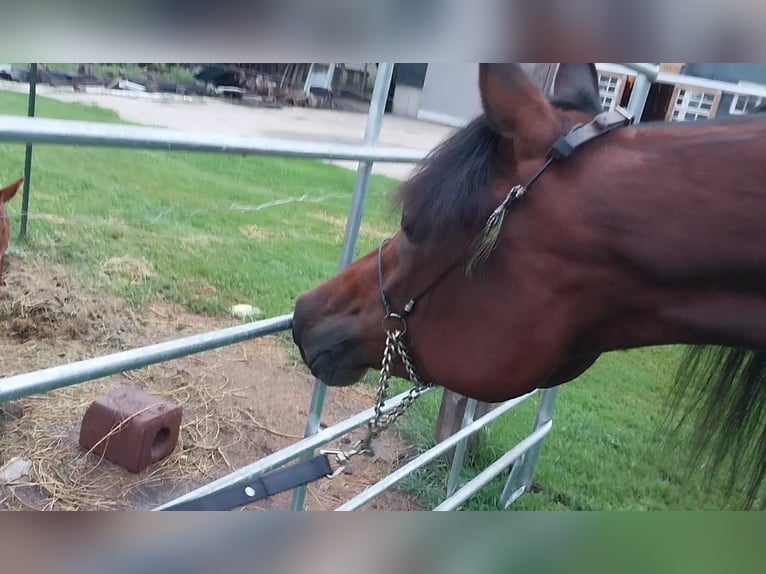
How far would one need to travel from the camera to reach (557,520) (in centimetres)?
133

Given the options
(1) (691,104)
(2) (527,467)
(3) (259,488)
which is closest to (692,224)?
(3) (259,488)

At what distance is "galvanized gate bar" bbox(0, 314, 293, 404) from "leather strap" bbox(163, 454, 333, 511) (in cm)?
29

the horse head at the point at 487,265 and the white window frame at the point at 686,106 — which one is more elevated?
the white window frame at the point at 686,106

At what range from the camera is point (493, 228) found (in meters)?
1.23

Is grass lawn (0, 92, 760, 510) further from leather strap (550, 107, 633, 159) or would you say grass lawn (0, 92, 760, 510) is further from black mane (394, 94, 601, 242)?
leather strap (550, 107, 633, 159)

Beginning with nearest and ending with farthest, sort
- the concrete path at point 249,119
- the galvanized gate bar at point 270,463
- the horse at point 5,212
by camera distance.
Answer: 1. the galvanized gate bar at point 270,463
2. the horse at point 5,212
3. the concrete path at point 249,119

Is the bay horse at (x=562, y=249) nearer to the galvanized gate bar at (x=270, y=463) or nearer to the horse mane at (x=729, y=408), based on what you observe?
the horse mane at (x=729, y=408)

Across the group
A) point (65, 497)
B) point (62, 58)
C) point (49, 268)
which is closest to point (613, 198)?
point (62, 58)

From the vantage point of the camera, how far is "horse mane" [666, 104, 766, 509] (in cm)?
149

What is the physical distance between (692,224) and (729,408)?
61cm

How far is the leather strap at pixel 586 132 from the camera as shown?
1.20m

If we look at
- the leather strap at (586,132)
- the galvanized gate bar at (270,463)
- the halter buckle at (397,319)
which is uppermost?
the leather strap at (586,132)

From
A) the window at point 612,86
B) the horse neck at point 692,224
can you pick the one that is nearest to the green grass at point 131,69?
the horse neck at point 692,224

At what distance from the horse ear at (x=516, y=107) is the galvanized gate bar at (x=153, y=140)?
15.7 inches
